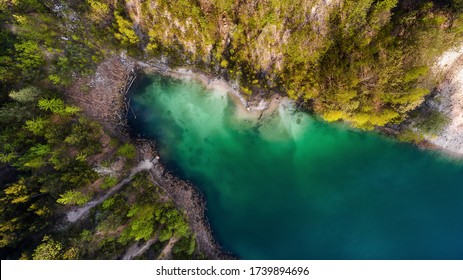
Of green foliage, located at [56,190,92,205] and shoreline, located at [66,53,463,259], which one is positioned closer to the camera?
green foliage, located at [56,190,92,205]

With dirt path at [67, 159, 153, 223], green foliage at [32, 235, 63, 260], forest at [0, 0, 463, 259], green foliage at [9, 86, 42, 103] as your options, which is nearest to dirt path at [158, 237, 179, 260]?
forest at [0, 0, 463, 259]

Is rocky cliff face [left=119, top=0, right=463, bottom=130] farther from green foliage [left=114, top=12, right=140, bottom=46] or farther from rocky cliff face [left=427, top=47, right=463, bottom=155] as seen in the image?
rocky cliff face [left=427, top=47, right=463, bottom=155]

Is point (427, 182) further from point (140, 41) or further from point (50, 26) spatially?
point (50, 26)

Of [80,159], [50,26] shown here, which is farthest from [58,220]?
[50,26]

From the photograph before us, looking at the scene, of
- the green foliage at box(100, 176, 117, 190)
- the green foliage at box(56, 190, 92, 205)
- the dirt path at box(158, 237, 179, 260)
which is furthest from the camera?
the dirt path at box(158, 237, 179, 260)

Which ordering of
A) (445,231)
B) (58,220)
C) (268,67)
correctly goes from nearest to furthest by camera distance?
(58,220) → (268,67) → (445,231)

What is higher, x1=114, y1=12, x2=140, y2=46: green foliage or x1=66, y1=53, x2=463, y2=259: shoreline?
x1=114, y1=12, x2=140, y2=46: green foliage
